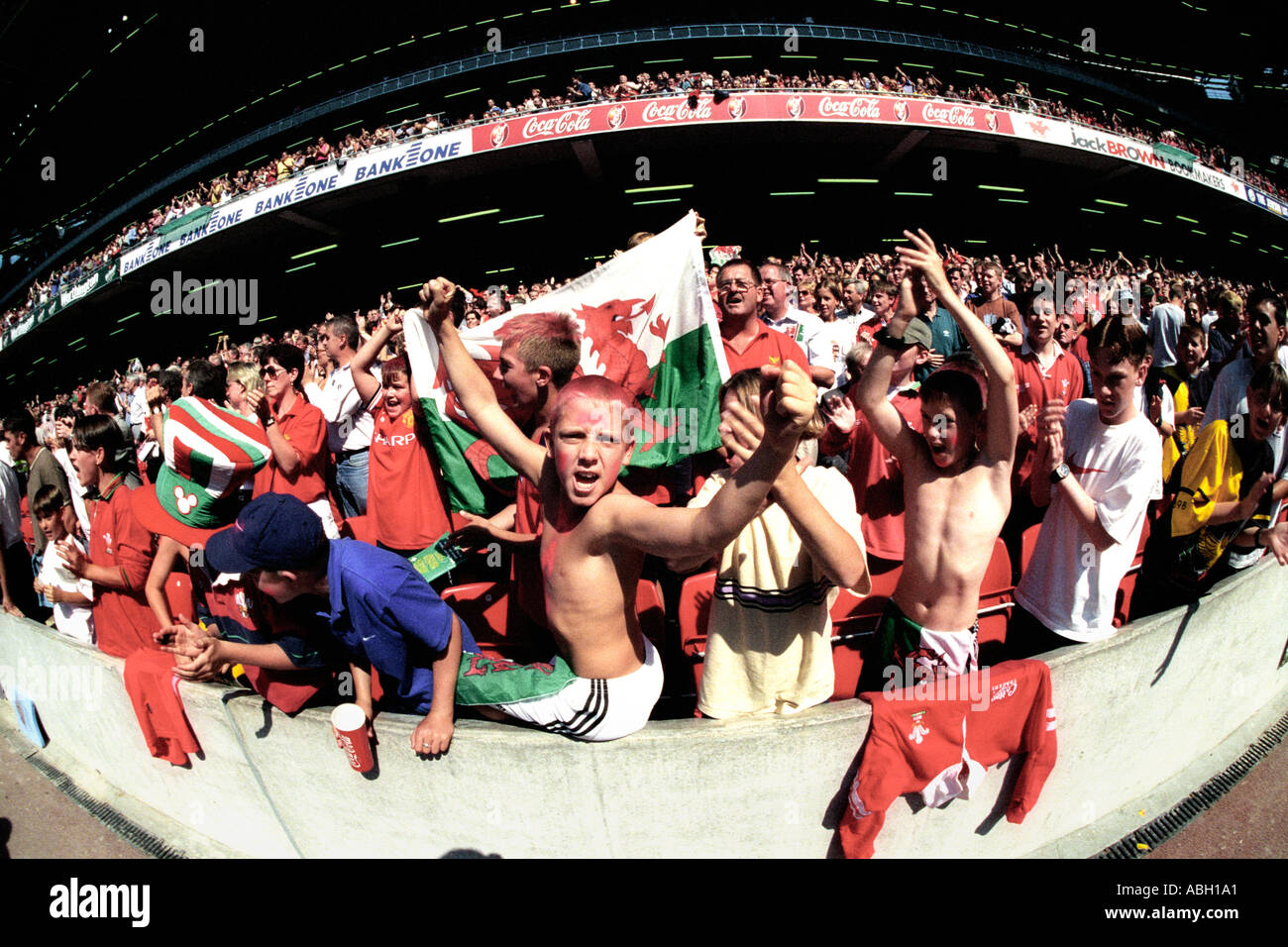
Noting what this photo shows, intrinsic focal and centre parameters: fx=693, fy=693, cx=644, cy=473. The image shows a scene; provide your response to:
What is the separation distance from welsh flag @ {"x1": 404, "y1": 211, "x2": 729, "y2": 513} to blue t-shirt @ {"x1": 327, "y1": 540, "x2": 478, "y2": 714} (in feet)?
4.81

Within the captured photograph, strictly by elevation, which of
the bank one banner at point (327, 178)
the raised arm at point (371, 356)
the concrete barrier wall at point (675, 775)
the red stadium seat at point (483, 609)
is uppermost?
the bank one banner at point (327, 178)

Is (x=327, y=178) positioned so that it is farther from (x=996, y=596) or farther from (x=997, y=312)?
(x=996, y=596)

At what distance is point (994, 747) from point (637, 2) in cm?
2608

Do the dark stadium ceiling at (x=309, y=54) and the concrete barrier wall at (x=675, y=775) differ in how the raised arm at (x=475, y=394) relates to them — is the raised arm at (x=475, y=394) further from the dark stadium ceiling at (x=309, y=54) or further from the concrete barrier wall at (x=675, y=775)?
the dark stadium ceiling at (x=309, y=54)

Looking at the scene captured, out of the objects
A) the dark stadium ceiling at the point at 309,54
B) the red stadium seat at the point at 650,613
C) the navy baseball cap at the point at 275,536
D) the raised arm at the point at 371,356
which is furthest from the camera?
the dark stadium ceiling at the point at 309,54

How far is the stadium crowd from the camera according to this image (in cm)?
1805

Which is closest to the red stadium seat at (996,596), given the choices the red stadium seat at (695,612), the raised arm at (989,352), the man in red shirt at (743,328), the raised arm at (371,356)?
the raised arm at (989,352)

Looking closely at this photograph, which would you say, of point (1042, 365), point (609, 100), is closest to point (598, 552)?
point (1042, 365)

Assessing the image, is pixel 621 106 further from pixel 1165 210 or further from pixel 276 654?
pixel 1165 210

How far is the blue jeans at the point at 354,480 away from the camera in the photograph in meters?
5.02

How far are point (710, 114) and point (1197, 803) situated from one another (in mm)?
16794

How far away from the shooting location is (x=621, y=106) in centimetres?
1681

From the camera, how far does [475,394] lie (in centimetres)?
294
